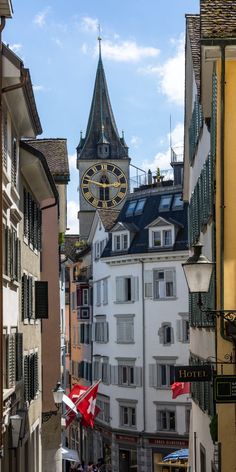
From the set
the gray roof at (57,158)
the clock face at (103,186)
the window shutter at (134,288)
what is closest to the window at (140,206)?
the window shutter at (134,288)

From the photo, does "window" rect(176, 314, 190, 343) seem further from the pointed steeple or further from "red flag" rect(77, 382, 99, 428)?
the pointed steeple

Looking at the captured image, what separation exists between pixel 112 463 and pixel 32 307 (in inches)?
1346

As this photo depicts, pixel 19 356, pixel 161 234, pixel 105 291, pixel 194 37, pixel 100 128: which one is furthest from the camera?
pixel 100 128

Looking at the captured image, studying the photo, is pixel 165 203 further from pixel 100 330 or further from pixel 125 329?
pixel 100 330

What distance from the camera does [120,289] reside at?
57.5m

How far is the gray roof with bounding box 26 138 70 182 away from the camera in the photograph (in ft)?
110

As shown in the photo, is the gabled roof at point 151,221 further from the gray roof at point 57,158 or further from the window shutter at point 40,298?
the window shutter at point 40,298

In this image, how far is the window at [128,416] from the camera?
5534 cm

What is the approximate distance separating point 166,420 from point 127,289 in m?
8.27

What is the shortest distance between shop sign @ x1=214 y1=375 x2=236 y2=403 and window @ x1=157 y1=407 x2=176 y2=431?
1603 inches

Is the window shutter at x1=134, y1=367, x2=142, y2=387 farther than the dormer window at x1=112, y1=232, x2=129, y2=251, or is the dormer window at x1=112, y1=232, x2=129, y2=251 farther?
the dormer window at x1=112, y1=232, x2=129, y2=251

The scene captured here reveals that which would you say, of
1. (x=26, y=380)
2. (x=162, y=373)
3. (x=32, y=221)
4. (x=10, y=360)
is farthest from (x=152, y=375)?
(x=10, y=360)

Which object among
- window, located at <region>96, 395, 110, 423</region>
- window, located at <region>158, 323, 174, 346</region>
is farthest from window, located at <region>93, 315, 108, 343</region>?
window, located at <region>158, 323, 174, 346</region>

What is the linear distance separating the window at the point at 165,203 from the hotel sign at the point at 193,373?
1632 inches
